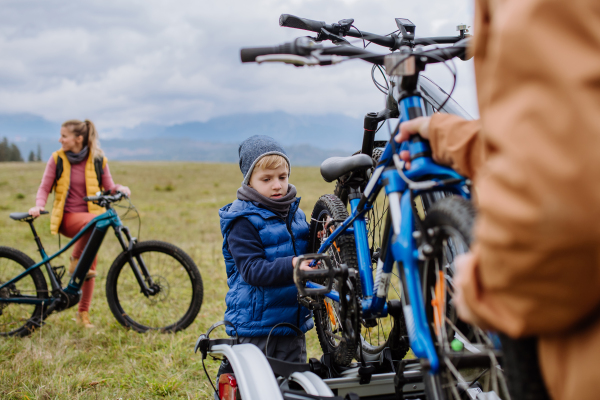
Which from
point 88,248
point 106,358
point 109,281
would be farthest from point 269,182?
point 88,248

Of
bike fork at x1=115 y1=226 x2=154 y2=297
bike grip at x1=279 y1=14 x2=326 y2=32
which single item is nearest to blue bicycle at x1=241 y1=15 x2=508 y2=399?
bike grip at x1=279 y1=14 x2=326 y2=32

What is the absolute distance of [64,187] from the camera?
5.44 meters

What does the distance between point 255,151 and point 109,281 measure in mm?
2953

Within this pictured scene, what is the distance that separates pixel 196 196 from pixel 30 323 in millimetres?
15050

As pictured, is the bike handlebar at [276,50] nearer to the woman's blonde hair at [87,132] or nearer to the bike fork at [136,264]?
the bike fork at [136,264]

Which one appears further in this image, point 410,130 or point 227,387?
point 227,387

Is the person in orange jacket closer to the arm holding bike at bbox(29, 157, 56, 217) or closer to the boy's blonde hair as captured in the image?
the boy's blonde hair

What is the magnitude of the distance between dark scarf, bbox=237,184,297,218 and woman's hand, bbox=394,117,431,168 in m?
1.26

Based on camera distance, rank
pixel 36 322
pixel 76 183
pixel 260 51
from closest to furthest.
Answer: pixel 260 51
pixel 36 322
pixel 76 183

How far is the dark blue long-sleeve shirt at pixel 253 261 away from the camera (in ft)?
8.95

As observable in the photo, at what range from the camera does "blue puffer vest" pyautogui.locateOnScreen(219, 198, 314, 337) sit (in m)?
2.95

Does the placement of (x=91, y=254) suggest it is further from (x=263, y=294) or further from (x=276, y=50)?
(x=276, y=50)

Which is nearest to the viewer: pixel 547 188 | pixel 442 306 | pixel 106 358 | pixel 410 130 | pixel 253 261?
pixel 547 188

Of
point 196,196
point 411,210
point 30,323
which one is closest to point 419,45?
point 411,210
